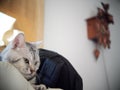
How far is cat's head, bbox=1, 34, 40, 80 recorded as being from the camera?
23.3 inches

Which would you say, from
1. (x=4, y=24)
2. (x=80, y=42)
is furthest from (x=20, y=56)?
(x=80, y=42)

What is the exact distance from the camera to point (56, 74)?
73 centimetres

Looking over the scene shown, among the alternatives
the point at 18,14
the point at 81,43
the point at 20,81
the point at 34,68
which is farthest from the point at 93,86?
the point at 20,81

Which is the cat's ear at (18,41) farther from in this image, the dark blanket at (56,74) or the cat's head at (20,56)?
the dark blanket at (56,74)

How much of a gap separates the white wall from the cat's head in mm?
870

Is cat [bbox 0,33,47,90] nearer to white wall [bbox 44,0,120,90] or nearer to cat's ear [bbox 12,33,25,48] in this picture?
cat's ear [bbox 12,33,25,48]

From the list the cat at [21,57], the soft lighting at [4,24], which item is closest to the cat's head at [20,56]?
the cat at [21,57]

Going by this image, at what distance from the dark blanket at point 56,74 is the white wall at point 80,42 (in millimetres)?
714

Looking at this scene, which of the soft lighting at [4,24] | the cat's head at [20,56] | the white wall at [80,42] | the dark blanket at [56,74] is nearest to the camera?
the cat's head at [20,56]

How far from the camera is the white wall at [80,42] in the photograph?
5.27 feet

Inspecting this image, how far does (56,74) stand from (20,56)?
192 mm

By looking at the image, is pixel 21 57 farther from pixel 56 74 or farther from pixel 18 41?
pixel 56 74

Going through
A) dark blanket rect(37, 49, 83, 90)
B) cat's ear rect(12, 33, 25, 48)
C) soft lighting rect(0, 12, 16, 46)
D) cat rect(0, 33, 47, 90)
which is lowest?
dark blanket rect(37, 49, 83, 90)

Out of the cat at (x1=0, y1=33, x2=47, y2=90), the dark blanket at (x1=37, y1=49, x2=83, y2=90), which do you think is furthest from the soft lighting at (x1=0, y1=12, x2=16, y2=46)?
the cat at (x1=0, y1=33, x2=47, y2=90)
